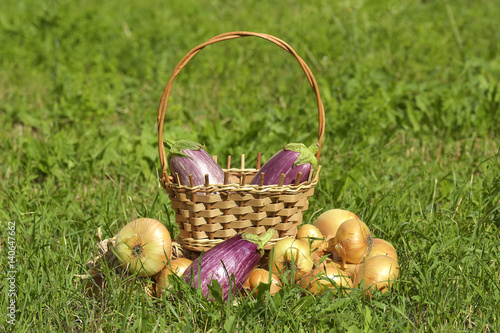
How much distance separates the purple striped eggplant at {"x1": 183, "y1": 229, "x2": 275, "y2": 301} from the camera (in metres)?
→ 2.55

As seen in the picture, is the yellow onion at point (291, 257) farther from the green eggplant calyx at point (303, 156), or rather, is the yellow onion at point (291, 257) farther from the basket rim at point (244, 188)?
the green eggplant calyx at point (303, 156)

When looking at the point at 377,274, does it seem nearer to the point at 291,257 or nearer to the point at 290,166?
the point at 291,257

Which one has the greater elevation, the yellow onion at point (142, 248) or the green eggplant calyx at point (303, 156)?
the green eggplant calyx at point (303, 156)

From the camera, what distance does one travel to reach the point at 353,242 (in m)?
2.74

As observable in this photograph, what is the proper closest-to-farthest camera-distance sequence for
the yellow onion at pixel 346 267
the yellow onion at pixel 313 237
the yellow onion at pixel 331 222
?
the yellow onion at pixel 346 267
the yellow onion at pixel 313 237
the yellow onion at pixel 331 222

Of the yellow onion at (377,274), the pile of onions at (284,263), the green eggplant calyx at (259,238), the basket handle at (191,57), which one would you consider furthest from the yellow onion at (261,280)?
the basket handle at (191,57)

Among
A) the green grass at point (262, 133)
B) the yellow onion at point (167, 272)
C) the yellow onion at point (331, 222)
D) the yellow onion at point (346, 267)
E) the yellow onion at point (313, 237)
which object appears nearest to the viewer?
the green grass at point (262, 133)

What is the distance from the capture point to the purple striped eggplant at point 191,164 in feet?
9.21

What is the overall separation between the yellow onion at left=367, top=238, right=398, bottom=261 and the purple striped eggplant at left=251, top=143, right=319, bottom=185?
501mm

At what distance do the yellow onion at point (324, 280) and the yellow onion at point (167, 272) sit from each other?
0.59 m

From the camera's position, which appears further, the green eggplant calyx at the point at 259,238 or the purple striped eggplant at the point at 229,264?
the green eggplant calyx at the point at 259,238

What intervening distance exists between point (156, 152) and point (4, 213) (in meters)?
1.19

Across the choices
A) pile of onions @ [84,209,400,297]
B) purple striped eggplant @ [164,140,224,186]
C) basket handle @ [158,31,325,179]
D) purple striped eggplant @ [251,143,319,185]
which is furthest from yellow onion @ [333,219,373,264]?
purple striped eggplant @ [164,140,224,186]

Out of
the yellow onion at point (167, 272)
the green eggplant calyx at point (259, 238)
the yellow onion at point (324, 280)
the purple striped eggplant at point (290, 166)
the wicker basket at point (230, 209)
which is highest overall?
the purple striped eggplant at point (290, 166)
